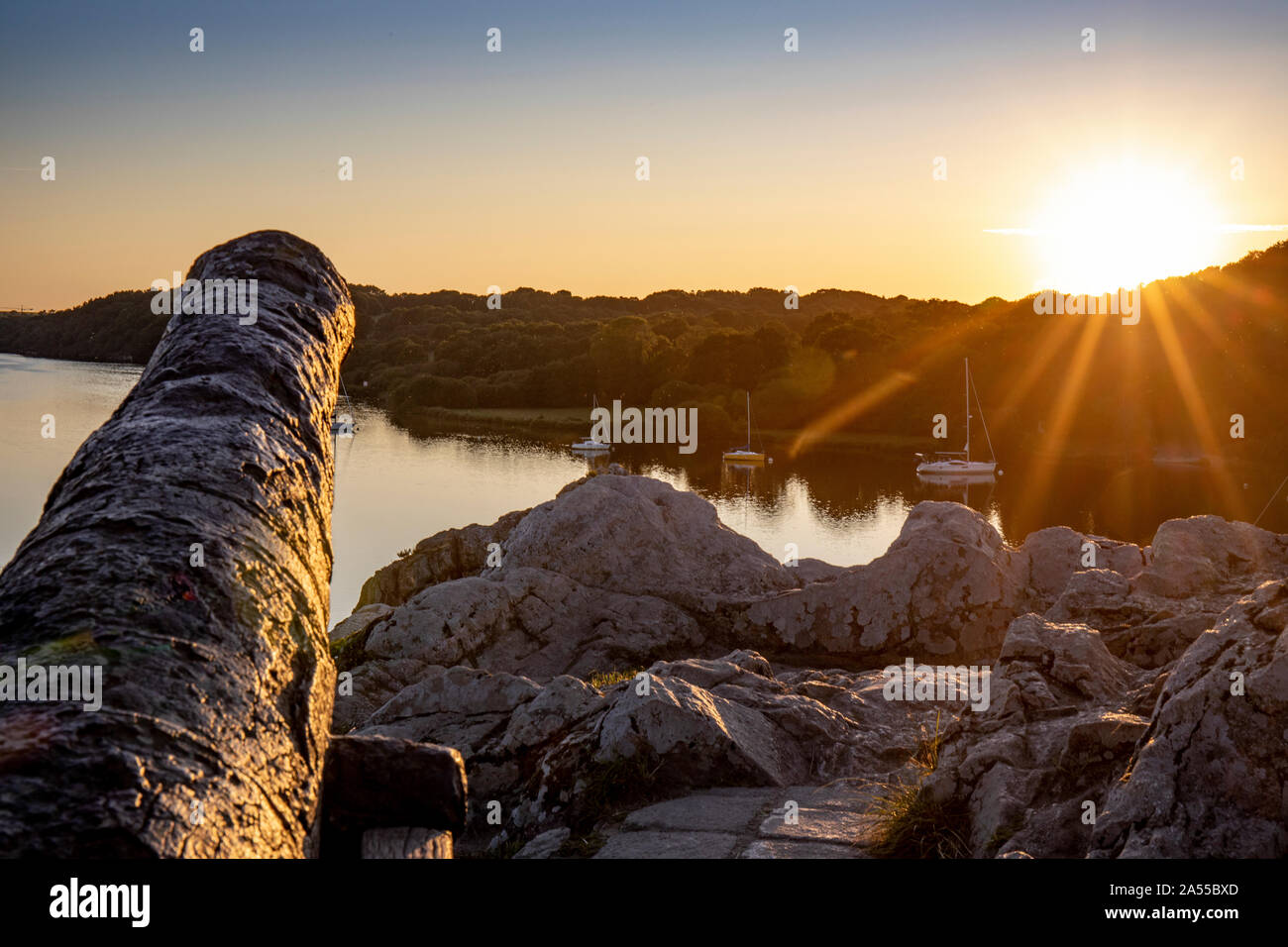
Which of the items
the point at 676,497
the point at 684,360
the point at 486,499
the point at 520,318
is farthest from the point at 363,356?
the point at 676,497

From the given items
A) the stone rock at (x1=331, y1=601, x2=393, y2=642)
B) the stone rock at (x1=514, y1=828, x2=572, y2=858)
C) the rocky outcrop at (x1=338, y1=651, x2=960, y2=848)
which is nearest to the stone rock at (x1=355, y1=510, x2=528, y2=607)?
the stone rock at (x1=331, y1=601, x2=393, y2=642)

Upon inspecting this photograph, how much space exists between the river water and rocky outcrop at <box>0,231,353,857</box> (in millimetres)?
30314

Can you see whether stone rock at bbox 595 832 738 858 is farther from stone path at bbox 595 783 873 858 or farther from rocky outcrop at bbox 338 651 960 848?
rocky outcrop at bbox 338 651 960 848

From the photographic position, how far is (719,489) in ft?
208

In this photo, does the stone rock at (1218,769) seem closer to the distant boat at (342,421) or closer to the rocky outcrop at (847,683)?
the rocky outcrop at (847,683)

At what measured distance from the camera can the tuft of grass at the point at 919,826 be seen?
494 cm

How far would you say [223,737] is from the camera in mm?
2018

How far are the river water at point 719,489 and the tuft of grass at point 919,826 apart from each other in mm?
28564

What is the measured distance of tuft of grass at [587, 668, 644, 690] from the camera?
11176 mm

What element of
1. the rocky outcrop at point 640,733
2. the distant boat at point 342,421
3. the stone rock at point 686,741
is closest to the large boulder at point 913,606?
the rocky outcrop at point 640,733

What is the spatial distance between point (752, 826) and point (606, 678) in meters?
6.43

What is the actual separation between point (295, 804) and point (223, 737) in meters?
0.30

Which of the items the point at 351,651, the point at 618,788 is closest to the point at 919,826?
the point at 618,788

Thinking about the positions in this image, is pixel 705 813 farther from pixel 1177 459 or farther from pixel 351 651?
pixel 1177 459
